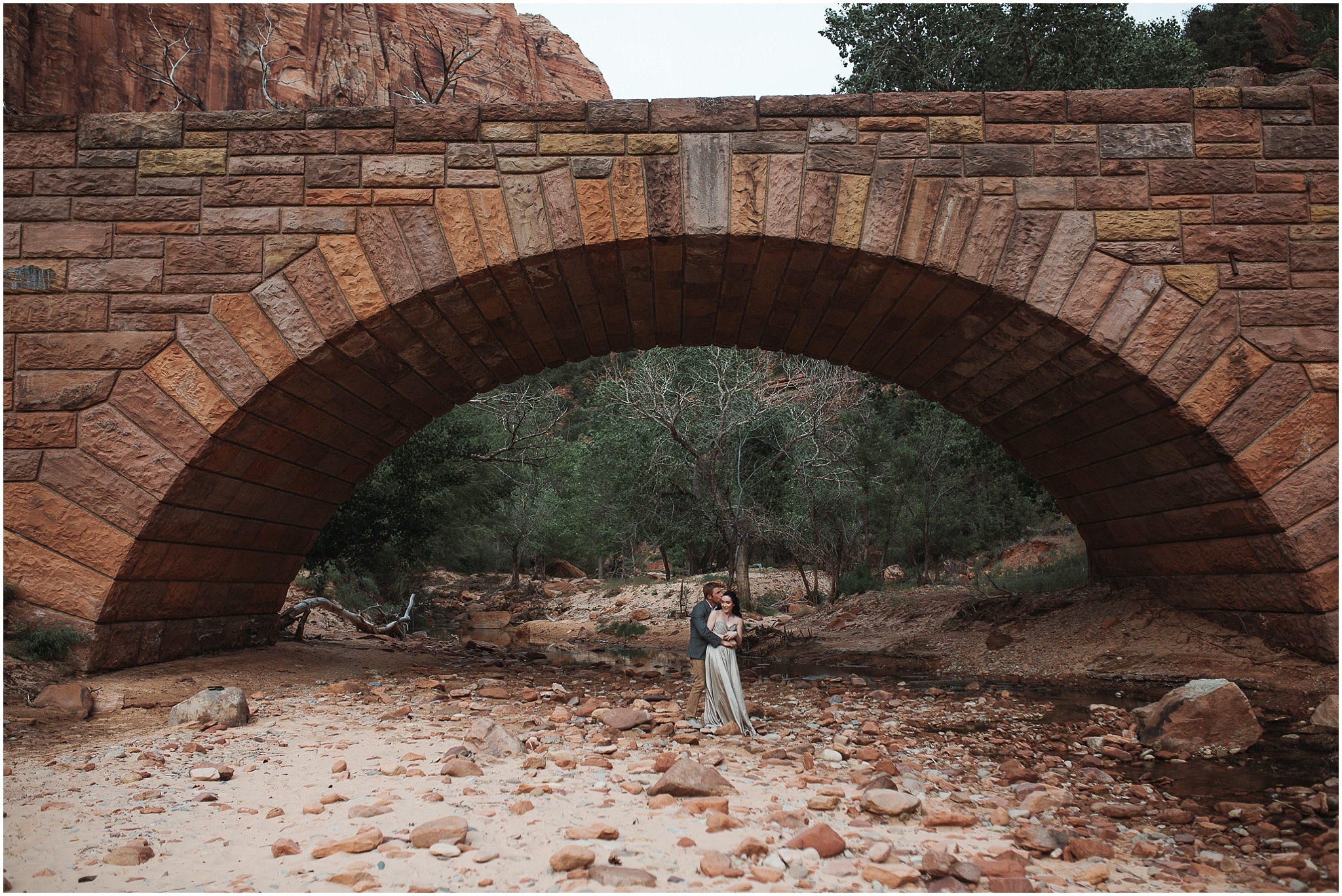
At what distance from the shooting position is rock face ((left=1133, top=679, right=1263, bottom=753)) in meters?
4.93

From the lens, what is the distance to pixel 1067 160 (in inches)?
228

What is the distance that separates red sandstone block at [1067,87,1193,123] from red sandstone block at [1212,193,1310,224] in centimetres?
70

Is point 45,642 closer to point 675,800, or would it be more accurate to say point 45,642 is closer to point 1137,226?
point 675,800

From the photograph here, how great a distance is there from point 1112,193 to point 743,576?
12450 mm

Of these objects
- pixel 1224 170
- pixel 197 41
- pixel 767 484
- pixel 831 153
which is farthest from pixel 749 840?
pixel 197 41

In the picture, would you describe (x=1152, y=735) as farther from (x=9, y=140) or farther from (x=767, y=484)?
(x=767, y=484)

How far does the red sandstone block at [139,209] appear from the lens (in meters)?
5.88

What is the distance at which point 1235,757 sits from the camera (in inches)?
188

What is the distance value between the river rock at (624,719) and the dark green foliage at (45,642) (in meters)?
3.68

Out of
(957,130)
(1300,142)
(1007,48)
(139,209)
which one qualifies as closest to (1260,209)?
(1300,142)

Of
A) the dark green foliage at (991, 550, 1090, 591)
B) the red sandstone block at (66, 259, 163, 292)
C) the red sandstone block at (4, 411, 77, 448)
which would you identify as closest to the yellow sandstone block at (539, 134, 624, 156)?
the red sandstone block at (66, 259, 163, 292)

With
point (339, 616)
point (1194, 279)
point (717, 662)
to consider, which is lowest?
point (339, 616)

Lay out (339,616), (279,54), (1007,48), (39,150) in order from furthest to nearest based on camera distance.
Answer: (279,54), (1007,48), (339,616), (39,150)

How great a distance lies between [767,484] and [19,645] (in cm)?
1483
